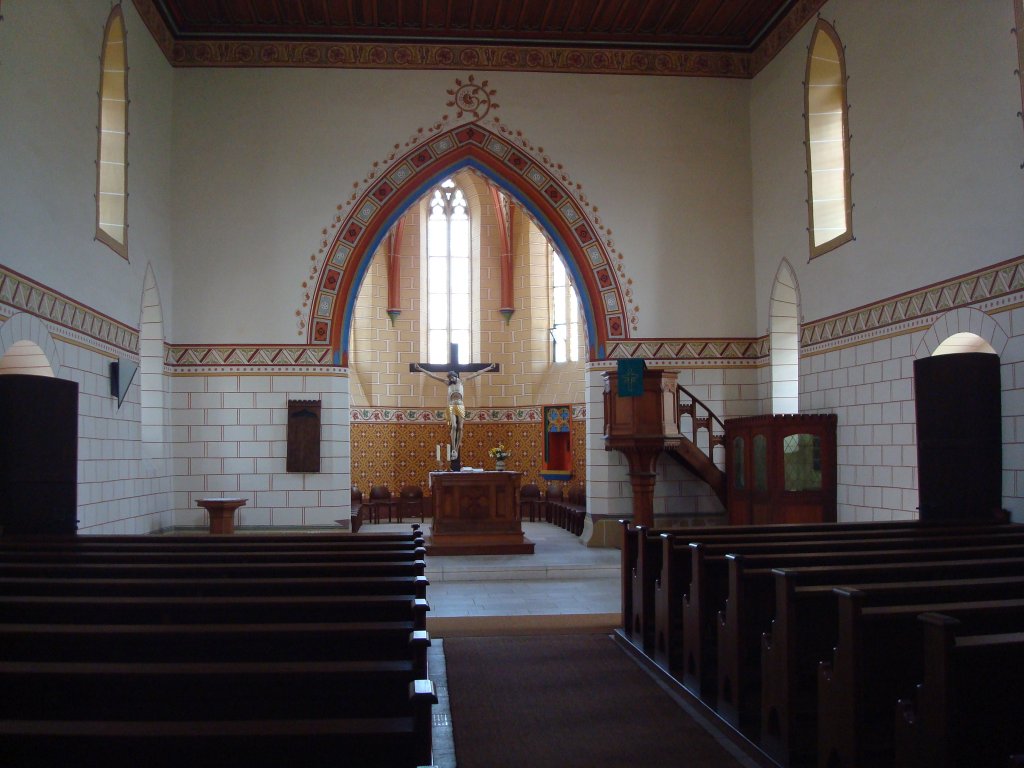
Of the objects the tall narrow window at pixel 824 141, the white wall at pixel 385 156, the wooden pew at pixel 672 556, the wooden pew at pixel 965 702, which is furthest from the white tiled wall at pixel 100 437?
the tall narrow window at pixel 824 141

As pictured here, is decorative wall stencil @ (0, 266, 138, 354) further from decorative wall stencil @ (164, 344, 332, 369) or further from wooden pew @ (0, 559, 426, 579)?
wooden pew @ (0, 559, 426, 579)

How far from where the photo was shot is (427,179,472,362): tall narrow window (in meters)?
17.9

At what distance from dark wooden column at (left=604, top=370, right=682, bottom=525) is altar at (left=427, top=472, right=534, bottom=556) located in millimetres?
1473

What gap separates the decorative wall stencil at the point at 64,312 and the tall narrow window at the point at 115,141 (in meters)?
0.94

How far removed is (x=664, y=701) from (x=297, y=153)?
9295 millimetres

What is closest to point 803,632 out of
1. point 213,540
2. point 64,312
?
point 213,540

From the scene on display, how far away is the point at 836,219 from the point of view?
34.2ft

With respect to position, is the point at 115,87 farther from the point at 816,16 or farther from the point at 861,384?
the point at 861,384

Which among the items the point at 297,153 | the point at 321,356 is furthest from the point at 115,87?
the point at 321,356

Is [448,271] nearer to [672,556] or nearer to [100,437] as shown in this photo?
[100,437]

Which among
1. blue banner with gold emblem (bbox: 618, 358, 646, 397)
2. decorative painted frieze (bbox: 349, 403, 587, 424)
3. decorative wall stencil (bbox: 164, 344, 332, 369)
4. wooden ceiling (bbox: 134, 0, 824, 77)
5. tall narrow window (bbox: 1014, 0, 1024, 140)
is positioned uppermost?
wooden ceiling (bbox: 134, 0, 824, 77)

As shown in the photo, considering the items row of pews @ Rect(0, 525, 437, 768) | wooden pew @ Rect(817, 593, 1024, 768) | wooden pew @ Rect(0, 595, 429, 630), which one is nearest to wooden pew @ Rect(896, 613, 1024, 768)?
wooden pew @ Rect(817, 593, 1024, 768)

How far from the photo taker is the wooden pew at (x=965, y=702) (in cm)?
275

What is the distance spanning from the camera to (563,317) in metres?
17.4
